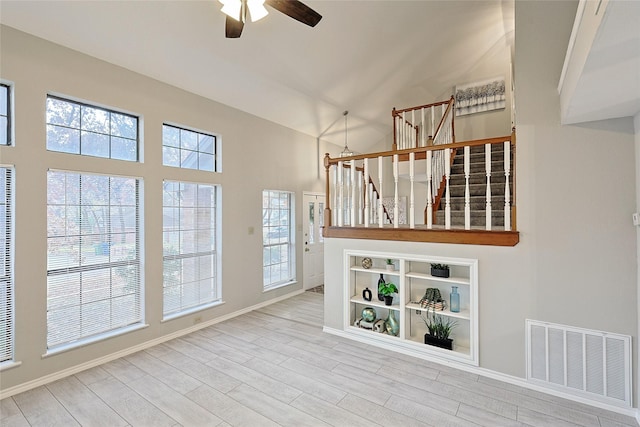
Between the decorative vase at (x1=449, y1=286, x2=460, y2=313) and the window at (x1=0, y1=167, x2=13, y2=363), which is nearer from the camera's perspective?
the window at (x1=0, y1=167, x2=13, y2=363)

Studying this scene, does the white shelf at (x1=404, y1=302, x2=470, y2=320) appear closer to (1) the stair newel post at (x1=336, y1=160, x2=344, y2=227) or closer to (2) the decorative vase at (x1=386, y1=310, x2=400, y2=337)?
(2) the decorative vase at (x1=386, y1=310, x2=400, y2=337)

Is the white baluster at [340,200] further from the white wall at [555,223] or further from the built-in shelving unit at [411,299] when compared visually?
the white wall at [555,223]

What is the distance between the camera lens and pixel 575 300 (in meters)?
2.51

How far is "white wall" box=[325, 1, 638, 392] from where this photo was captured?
2.35 m

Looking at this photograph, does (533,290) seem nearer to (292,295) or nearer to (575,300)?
(575,300)

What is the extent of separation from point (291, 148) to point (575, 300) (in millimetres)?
4712

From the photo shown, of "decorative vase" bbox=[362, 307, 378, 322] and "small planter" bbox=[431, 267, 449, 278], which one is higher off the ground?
"small planter" bbox=[431, 267, 449, 278]

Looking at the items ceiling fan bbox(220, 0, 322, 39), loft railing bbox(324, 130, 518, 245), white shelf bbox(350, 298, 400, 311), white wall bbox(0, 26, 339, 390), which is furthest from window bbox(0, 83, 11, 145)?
white shelf bbox(350, 298, 400, 311)

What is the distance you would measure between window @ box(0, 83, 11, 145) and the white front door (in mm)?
4234

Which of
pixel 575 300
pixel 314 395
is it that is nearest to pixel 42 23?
pixel 314 395

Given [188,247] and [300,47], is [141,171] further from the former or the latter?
[300,47]

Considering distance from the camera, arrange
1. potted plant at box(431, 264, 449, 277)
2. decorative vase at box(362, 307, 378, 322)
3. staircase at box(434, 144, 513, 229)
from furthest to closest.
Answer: staircase at box(434, 144, 513, 229) < decorative vase at box(362, 307, 378, 322) < potted plant at box(431, 264, 449, 277)

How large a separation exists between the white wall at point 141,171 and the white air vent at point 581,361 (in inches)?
151

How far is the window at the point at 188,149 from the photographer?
3902 mm
